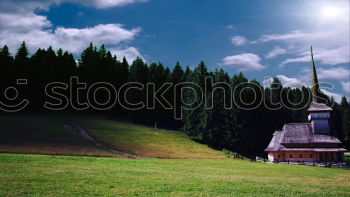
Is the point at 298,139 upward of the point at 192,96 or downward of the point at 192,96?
downward

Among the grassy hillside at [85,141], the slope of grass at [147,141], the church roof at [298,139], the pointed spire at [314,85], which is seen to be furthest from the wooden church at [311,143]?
the grassy hillside at [85,141]

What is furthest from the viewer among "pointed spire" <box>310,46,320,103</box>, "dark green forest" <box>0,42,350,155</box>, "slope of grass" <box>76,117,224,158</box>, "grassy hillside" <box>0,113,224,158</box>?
"dark green forest" <box>0,42,350,155</box>

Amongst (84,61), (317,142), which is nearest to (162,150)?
(317,142)

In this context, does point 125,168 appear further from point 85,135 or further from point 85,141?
point 85,135

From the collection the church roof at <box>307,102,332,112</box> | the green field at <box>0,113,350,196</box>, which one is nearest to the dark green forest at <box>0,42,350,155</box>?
the green field at <box>0,113,350,196</box>

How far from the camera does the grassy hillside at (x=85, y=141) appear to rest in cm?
4453

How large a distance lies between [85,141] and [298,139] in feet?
119

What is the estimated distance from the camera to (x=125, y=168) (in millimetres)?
28516

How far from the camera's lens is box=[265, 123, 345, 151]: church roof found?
55.5 m

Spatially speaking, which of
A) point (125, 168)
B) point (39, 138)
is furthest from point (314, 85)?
point (39, 138)

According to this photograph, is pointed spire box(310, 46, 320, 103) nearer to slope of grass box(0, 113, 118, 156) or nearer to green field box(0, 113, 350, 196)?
green field box(0, 113, 350, 196)

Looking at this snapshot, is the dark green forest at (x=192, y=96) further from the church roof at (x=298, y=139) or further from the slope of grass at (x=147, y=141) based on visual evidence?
the church roof at (x=298, y=139)

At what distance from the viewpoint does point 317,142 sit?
182 ft

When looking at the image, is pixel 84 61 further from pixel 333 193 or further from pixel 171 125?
pixel 333 193
